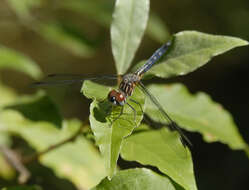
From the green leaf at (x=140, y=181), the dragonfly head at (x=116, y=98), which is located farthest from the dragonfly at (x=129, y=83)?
the green leaf at (x=140, y=181)

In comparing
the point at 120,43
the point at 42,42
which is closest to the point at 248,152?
the point at 120,43

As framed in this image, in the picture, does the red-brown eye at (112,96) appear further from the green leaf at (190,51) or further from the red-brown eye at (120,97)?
the green leaf at (190,51)

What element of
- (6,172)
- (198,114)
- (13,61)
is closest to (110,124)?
(198,114)

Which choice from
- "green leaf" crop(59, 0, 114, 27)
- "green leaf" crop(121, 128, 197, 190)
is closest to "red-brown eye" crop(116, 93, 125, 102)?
"green leaf" crop(121, 128, 197, 190)

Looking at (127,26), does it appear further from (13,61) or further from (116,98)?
(13,61)

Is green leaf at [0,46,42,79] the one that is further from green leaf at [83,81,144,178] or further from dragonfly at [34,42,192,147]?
green leaf at [83,81,144,178]

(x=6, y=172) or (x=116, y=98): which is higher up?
(x=116, y=98)
